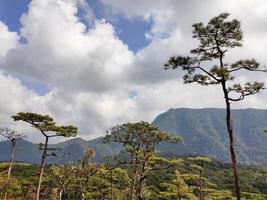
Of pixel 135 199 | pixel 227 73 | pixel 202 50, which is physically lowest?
pixel 135 199

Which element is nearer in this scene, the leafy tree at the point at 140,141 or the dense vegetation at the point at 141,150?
the dense vegetation at the point at 141,150

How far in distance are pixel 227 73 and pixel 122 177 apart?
175 feet

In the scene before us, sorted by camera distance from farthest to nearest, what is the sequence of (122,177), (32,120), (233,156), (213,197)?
(122,177) → (213,197) → (32,120) → (233,156)

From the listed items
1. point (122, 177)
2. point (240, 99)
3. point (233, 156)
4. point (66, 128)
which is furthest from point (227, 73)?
point (122, 177)

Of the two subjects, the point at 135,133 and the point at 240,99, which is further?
the point at 135,133

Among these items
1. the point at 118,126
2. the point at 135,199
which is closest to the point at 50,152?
the point at 118,126

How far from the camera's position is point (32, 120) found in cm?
4322

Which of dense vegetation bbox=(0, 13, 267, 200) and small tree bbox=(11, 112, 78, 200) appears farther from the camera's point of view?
small tree bbox=(11, 112, 78, 200)

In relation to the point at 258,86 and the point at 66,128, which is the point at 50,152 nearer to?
the point at 66,128

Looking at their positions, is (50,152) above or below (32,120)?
below

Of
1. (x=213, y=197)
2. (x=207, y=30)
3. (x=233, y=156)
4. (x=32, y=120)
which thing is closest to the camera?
(x=233, y=156)

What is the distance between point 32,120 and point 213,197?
32.2m

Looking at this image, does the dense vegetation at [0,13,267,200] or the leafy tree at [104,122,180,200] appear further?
the leafy tree at [104,122,180,200]

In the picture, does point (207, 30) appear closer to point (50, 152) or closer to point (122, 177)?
point (50, 152)
